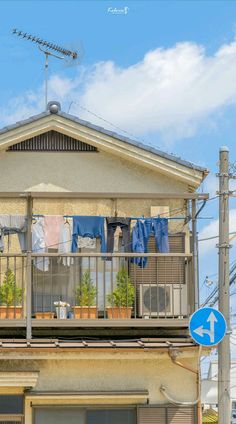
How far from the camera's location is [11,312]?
18906mm

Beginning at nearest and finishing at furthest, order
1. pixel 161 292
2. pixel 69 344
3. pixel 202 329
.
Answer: pixel 202 329 < pixel 69 344 < pixel 161 292

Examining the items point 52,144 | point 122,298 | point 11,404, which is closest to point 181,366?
point 122,298

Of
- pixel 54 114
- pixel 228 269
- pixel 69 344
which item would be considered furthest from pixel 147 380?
pixel 54 114

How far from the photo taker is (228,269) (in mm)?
17062

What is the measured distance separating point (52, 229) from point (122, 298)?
2.12 m

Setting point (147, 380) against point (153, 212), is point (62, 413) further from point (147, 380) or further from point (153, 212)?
point (153, 212)

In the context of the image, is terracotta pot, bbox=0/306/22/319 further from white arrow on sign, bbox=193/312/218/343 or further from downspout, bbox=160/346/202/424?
white arrow on sign, bbox=193/312/218/343

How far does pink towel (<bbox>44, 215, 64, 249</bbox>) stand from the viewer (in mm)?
19625

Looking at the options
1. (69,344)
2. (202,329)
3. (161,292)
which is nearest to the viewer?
(202,329)

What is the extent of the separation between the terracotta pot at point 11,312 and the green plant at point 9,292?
9cm

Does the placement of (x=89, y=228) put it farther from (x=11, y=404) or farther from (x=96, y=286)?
(x=11, y=404)

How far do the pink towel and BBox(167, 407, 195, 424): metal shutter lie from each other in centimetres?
428

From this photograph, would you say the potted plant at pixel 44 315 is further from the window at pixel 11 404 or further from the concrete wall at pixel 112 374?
the window at pixel 11 404

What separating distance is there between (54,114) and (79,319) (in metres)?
4.84
